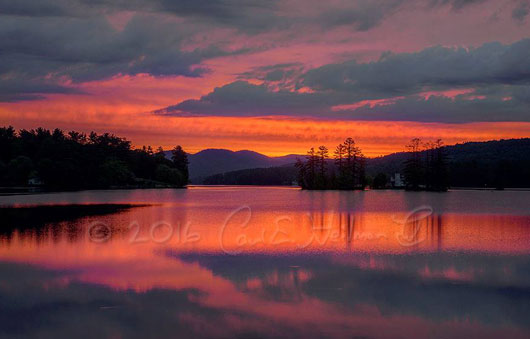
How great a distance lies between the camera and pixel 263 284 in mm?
17938

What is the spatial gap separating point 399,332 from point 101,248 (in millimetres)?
17823

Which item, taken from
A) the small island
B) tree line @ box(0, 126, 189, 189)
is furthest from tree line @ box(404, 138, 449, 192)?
tree line @ box(0, 126, 189, 189)

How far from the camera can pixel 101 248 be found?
2603 centimetres

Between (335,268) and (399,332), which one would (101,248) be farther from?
(399,332)

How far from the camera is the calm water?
13172 millimetres

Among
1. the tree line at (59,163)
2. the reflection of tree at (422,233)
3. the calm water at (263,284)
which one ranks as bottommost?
the calm water at (263,284)

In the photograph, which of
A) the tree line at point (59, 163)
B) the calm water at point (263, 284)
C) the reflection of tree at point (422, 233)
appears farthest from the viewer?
the tree line at point (59, 163)

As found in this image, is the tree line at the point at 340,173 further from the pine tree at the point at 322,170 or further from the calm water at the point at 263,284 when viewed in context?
the calm water at the point at 263,284

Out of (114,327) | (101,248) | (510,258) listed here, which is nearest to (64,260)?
(101,248)

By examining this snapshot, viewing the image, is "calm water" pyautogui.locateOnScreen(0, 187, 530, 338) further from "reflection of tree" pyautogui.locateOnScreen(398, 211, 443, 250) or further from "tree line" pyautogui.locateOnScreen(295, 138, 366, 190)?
"tree line" pyautogui.locateOnScreen(295, 138, 366, 190)

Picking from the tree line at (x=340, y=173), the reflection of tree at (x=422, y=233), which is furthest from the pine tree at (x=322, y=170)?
the reflection of tree at (x=422, y=233)

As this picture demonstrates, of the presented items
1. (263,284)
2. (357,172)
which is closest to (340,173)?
(357,172)

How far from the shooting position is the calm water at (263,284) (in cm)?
1317

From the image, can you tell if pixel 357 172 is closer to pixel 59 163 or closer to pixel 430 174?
pixel 430 174
